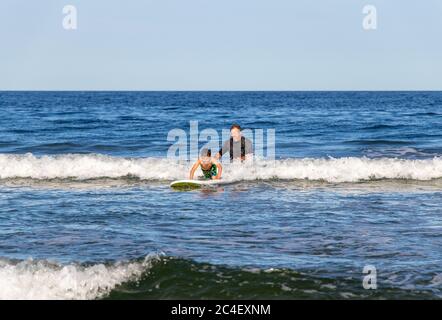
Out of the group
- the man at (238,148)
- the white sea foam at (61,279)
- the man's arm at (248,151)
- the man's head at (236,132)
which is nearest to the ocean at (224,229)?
the white sea foam at (61,279)

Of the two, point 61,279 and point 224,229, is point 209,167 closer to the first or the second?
point 224,229

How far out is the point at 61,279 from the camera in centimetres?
860

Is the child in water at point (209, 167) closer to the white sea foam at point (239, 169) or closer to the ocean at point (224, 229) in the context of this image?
the ocean at point (224, 229)

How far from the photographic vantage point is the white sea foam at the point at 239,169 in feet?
70.0

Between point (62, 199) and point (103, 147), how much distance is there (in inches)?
562

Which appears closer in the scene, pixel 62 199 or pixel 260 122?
pixel 62 199

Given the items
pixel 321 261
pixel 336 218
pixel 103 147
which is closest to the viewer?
pixel 321 261

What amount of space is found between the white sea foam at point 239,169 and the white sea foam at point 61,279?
11.4 meters

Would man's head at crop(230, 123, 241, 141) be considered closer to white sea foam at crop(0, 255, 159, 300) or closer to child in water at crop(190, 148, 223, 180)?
child in water at crop(190, 148, 223, 180)

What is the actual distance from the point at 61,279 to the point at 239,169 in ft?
43.5

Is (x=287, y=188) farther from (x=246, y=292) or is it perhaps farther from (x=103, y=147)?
(x=103, y=147)
